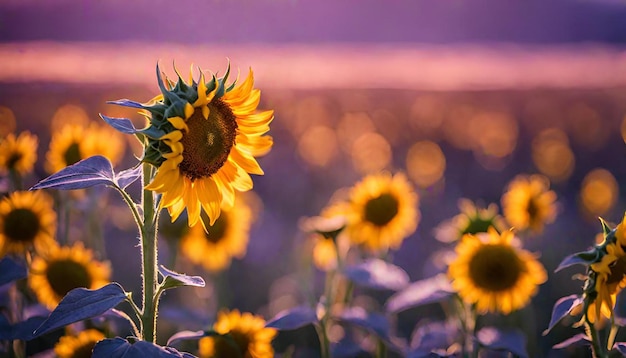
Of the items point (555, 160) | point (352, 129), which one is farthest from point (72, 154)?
point (352, 129)

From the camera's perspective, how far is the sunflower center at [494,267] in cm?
222

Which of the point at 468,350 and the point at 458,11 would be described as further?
the point at 458,11

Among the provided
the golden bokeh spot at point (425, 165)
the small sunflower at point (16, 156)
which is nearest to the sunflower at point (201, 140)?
the small sunflower at point (16, 156)

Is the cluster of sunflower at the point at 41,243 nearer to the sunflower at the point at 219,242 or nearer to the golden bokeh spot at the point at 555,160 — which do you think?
the sunflower at the point at 219,242

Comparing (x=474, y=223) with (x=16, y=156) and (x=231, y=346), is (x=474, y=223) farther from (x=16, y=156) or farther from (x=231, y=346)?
(x=16, y=156)

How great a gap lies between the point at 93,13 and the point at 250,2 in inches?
479

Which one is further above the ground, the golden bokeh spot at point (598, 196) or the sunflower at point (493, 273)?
the golden bokeh spot at point (598, 196)

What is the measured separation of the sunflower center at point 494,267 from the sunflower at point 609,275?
1.73ft

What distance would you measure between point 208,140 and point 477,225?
1.34 m

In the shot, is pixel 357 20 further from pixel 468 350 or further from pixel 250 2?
pixel 468 350

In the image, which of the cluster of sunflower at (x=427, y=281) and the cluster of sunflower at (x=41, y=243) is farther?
the cluster of sunflower at (x=41, y=243)

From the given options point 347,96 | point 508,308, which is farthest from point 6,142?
point 347,96

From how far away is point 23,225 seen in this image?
2.56m

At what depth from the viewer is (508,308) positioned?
2.25 m
